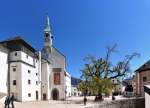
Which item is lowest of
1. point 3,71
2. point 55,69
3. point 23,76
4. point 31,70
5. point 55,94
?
point 55,94

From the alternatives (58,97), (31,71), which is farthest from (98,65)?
(58,97)

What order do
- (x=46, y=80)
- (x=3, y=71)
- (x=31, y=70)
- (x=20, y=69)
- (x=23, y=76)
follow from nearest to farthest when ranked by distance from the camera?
(x=3, y=71) < (x=20, y=69) < (x=23, y=76) < (x=31, y=70) < (x=46, y=80)

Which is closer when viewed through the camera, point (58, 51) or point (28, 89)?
point (28, 89)

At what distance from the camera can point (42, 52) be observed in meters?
81.3

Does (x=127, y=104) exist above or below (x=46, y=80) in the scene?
below

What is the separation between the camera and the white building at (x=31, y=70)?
57.4 meters

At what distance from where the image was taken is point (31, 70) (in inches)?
2579

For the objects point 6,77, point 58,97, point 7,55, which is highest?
point 7,55

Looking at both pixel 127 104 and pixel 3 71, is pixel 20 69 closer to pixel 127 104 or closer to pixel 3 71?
pixel 3 71

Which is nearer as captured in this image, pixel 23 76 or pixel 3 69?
pixel 3 69

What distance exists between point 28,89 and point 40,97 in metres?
10.1

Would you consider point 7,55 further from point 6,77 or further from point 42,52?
point 42,52

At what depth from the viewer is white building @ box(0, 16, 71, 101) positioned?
57425 mm

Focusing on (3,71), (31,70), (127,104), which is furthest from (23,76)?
(127,104)
